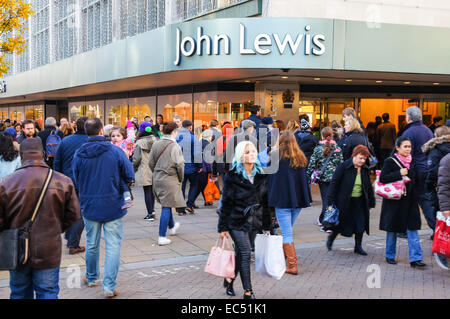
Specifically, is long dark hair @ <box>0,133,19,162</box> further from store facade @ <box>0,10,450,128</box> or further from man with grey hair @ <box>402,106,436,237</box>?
store facade @ <box>0,10,450,128</box>

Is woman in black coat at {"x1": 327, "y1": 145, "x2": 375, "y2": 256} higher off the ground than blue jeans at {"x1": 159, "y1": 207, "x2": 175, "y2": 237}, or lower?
higher

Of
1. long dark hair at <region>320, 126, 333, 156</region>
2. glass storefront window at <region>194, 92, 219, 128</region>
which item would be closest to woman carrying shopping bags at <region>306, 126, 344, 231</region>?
long dark hair at <region>320, 126, 333, 156</region>

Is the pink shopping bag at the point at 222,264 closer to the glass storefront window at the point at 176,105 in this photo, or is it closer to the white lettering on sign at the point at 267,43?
the white lettering on sign at the point at 267,43

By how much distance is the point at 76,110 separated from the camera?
32438mm

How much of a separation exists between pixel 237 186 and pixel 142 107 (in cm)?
1827

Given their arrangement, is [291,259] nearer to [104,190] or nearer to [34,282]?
[104,190]

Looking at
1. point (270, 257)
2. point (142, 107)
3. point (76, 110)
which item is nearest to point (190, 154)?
point (270, 257)

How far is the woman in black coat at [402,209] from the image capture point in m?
6.95

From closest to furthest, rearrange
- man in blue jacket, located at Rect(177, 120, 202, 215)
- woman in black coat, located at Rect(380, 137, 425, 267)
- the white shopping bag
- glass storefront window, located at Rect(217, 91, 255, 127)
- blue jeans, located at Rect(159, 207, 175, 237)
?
the white shopping bag, woman in black coat, located at Rect(380, 137, 425, 267), blue jeans, located at Rect(159, 207, 175, 237), man in blue jacket, located at Rect(177, 120, 202, 215), glass storefront window, located at Rect(217, 91, 255, 127)

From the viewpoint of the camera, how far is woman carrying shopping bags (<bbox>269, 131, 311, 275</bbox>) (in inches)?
258

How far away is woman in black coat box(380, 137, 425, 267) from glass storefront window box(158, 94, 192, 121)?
41.8ft

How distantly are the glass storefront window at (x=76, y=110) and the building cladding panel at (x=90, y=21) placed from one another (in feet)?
10.3

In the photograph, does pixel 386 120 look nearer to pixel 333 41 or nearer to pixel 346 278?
pixel 333 41

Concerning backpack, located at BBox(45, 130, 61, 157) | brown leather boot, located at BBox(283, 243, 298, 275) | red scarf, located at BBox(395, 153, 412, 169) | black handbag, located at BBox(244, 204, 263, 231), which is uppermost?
red scarf, located at BBox(395, 153, 412, 169)
